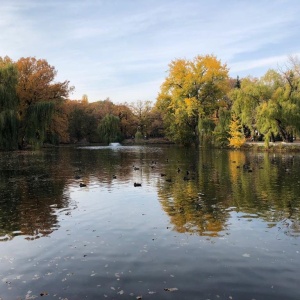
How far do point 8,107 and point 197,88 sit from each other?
35.5 m

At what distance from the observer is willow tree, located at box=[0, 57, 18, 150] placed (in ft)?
146

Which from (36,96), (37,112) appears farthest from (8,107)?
(36,96)

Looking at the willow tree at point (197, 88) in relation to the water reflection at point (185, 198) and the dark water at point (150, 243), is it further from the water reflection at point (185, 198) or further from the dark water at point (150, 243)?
the dark water at point (150, 243)

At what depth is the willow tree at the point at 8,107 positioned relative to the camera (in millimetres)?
44438

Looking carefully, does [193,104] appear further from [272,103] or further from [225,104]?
[272,103]

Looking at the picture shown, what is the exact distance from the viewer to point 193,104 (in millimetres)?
66688

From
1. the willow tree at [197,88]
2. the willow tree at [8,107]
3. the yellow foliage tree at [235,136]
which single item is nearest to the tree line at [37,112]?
the willow tree at [8,107]

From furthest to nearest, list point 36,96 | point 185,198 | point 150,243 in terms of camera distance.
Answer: point 36,96 → point 185,198 → point 150,243

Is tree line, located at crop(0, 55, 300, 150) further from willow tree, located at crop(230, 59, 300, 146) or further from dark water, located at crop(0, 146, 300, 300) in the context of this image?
dark water, located at crop(0, 146, 300, 300)

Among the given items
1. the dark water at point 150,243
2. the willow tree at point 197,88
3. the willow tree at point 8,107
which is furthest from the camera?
the willow tree at point 197,88

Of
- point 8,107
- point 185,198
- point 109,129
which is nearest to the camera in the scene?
point 185,198

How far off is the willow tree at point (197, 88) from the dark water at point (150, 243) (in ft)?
162

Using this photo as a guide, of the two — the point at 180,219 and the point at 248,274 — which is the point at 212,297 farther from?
the point at 180,219

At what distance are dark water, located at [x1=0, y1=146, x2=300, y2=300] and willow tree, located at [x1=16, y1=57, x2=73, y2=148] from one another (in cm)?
3224
